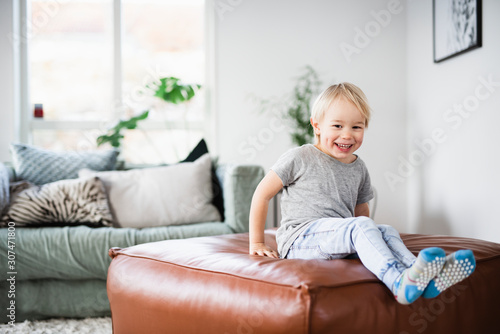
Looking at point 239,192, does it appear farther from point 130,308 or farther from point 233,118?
point 233,118

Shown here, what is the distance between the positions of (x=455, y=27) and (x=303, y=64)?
46.4 inches

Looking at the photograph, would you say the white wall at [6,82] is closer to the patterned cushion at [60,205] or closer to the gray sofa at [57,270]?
the patterned cushion at [60,205]

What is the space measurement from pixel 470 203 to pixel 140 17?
8.91 feet

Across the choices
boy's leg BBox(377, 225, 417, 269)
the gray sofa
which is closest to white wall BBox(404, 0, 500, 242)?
boy's leg BBox(377, 225, 417, 269)

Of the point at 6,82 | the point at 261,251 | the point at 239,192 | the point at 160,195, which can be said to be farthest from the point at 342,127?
the point at 6,82

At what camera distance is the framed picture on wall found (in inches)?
100

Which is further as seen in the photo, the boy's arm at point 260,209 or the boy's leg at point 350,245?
the boy's arm at point 260,209

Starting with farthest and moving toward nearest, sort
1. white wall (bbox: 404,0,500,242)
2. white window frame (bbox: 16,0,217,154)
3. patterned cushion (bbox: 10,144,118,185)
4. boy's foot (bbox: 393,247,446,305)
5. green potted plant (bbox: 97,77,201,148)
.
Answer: white window frame (bbox: 16,0,217,154) < green potted plant (bbox: 97,77,201,148) < patterned cushion (bbox: 10,144,118,185) < white wall (bbox: 404,0,500,242) < boy's foot (bbox: 393,247,446,305)

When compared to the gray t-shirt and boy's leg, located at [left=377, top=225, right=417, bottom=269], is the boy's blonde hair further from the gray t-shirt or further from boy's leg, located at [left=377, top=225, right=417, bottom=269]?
boy's leg, located at [left=377, top=225, right=417, bottom=269]

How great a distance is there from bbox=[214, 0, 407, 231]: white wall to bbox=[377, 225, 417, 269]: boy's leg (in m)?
2.29

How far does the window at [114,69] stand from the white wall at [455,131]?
164cm

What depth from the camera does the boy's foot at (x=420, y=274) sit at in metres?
1.08

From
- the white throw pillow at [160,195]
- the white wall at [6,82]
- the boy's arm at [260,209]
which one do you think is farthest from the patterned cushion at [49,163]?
the boy's arm at [260,209]

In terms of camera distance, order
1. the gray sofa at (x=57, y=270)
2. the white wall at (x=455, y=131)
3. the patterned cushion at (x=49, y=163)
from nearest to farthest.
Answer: the gray sofa at (x=57, y=270), the white wall at (x=455, y=131), the patterned cushion at (x=49, y=163)
